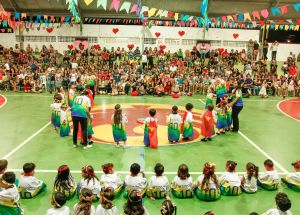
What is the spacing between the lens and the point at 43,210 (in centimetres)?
690

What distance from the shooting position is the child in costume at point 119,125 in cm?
1054

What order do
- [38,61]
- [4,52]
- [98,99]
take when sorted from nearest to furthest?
[98,99]
[38,61]
[4,52]

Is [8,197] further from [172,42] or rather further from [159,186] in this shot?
Result: [172,42]

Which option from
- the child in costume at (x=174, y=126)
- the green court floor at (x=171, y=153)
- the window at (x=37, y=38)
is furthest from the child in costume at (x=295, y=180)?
the window at (x=37, y=38)

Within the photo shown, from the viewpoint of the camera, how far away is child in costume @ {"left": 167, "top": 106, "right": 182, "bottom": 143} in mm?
11075

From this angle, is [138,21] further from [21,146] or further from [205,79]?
[21,146]

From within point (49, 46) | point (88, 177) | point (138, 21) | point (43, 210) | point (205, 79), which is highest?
point (138, 21)

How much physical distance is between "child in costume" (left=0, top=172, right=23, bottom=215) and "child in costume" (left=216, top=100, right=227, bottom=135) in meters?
7.91

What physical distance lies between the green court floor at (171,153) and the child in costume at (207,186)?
5.9 inches

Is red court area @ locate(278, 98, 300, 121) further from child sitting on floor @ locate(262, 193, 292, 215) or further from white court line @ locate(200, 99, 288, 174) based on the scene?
child sitting on floor @ locate(262, 193, 292, 215)

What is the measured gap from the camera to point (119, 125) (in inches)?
418

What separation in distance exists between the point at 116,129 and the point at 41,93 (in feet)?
36.9

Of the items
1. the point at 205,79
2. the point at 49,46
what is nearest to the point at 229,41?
the point at 205,79

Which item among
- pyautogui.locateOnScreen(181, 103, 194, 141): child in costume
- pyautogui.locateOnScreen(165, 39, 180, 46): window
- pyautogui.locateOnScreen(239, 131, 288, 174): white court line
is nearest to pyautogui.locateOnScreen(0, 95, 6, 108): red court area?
pyautogui.locateOnScreen(181, 103, 194, 141): child in costume
